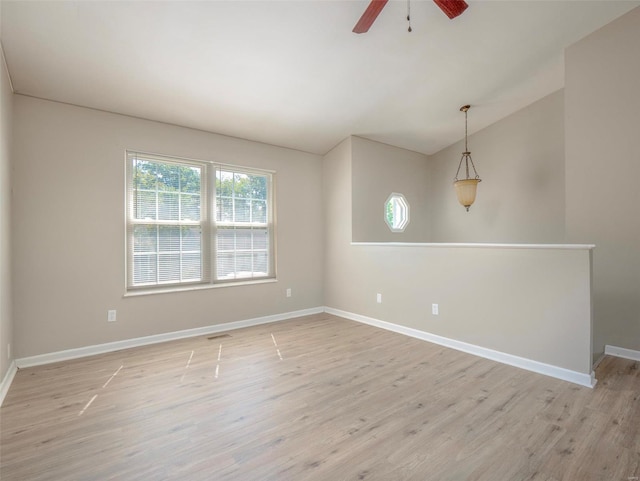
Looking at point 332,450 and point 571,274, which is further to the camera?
point 571,274

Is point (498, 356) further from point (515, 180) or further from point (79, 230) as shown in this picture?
point (79, 230)

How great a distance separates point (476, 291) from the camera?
129 inches

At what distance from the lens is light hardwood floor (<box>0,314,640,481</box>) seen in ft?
5.41

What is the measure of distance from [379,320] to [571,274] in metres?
2.23

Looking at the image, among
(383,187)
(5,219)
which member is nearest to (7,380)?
(5,219)

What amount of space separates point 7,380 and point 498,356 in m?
4.33

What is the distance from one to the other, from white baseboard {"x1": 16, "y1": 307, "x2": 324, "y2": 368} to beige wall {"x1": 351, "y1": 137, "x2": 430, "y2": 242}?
70.6 inches

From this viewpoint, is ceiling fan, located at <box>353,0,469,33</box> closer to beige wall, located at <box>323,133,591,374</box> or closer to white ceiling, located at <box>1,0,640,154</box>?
white ceiling, located at <box>1,0,640,154</box>

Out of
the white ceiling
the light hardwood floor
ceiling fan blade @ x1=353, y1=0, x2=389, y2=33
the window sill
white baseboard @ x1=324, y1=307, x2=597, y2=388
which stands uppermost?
the white ceiling

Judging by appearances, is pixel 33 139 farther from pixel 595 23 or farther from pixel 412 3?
pixel 595 23

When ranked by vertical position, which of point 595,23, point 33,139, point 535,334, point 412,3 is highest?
point 595,23

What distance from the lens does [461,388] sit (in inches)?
98.8

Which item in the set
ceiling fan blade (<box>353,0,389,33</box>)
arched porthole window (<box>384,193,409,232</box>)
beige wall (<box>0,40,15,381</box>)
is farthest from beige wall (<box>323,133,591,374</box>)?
beige wall (<box>0,40,15,381</box>)

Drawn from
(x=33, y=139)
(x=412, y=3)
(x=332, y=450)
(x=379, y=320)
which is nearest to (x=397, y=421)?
(x=332, y=450)
